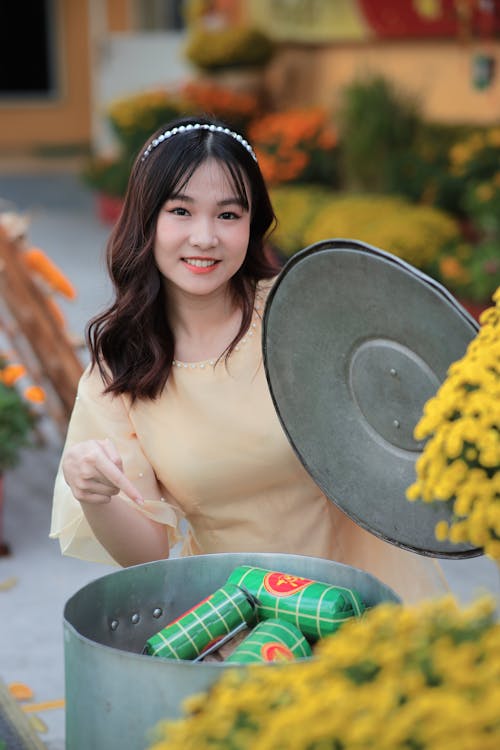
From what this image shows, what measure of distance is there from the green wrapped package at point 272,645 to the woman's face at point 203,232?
2.30 feet

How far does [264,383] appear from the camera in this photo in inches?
94.7

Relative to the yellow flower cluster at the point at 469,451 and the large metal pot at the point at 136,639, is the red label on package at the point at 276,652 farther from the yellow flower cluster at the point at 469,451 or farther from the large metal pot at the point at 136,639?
the yellow flower cluster at the point at 469,451

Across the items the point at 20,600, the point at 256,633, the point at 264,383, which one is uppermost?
the point at 264,383

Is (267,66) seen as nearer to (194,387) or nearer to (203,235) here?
(194,387)

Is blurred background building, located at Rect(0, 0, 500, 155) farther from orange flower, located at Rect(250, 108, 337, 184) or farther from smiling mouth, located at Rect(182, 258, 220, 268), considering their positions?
smiling mouth, located at Rect(182, 258, 220, 268)

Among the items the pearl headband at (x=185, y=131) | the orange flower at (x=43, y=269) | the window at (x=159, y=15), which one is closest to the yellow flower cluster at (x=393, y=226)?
the orange flower at (x=43, y=269)

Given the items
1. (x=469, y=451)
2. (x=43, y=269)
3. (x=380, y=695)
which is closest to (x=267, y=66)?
(x=43, y=269)

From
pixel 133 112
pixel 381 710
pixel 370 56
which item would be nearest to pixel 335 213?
pixel 370 56

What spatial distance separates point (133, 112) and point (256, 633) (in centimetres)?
1061

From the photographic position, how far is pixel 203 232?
2.20 meters

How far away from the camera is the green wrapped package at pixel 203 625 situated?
6.01ft

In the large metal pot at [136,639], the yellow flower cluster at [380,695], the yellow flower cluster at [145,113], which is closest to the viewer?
the yellow flower cluster at [380,695]

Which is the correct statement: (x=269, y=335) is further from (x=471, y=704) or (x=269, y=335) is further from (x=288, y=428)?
(x=471, y=704)

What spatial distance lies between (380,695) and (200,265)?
4.07 feet
